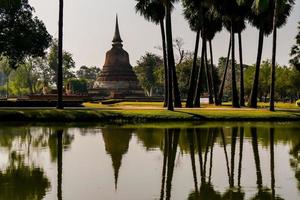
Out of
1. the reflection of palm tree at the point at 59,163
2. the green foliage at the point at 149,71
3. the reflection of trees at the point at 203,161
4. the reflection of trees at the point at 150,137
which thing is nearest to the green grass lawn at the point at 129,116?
the reflection of trees at the point at 150,137

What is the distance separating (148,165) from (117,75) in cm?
7585

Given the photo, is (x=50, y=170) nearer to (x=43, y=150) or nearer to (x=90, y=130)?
(x=43, y=150)

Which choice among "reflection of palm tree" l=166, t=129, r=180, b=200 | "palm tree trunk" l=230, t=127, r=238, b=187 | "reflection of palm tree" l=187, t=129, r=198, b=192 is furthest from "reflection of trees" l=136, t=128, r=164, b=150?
"palm tree trunk" l=230, t=127, r=238, b=187

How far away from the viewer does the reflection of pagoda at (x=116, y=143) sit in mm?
16812

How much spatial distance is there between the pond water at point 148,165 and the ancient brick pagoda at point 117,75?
6189 centimetres

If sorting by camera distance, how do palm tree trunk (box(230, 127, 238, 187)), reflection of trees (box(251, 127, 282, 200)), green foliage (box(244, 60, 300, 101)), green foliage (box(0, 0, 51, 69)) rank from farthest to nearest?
green foliage (box(244, 60, 300, 101)) → green foliage (box(0, 0, 51, 69)) → palm tree trunk (box(230, 127, 238, 187)) → reflection of trees (box(251, 127, 282, 200))

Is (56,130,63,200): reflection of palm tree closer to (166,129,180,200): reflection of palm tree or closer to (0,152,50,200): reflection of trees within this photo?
(0,152,50,200): reflection of trees

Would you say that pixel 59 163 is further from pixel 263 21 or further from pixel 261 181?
pixel 263 21

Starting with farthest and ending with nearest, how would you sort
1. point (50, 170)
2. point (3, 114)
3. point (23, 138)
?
point (3, 114) < point (23, 138) < point (50, 170)

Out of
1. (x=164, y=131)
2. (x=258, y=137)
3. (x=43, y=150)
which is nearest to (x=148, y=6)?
(x=164, y=131)

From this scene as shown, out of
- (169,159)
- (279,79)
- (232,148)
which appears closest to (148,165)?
(169,159)

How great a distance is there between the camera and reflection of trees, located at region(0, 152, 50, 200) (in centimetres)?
1182

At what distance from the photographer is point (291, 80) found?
82.3 metres

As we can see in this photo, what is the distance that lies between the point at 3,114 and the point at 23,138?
39.4ft
